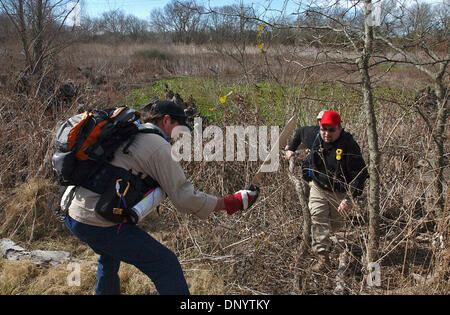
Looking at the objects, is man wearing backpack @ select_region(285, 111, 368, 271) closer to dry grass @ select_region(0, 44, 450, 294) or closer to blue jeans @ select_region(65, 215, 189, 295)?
dry grass @ select_region(0, 44, 450, 294)

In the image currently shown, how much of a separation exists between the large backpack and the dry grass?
1324mm

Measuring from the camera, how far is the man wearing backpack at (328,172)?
3.09 m

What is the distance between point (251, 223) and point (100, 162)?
2087 mm

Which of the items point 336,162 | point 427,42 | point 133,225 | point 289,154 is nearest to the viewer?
point 133,225

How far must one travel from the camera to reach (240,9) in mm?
3859

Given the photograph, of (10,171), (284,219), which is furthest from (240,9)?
(10,171)

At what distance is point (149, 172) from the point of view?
1990 mm

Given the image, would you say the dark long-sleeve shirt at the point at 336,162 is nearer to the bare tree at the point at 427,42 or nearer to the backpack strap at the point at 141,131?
the bare tree at the point at 427,42

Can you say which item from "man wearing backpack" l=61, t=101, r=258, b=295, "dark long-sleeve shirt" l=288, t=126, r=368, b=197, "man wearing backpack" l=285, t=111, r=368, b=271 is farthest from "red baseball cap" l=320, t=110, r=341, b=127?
"man wearing backpack" l=61, t=101, r=258, b=295

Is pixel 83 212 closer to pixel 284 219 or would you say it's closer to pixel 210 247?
pixel 210 247

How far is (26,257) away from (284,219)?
8.57 feet

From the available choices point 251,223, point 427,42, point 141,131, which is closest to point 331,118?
point 427,42

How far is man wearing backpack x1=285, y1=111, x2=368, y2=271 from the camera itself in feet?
10.1

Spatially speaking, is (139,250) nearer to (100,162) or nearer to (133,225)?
(133,225)
